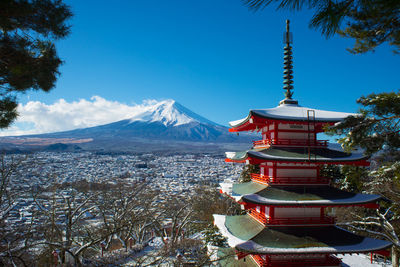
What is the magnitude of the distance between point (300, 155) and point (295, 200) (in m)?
1.50

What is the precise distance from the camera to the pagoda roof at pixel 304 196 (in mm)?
7777

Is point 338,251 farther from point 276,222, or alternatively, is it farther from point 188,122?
point 188,122

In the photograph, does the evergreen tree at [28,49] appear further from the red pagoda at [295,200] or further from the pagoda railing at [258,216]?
the pagoda railing at [258,216]

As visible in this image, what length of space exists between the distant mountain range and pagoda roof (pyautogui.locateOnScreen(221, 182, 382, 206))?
12701cm

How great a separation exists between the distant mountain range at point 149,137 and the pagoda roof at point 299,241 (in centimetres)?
12697

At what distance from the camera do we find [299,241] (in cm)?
767

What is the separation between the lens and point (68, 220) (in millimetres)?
12281

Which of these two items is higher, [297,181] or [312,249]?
[297,181]

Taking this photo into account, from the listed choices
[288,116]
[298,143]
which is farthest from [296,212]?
[288,116]

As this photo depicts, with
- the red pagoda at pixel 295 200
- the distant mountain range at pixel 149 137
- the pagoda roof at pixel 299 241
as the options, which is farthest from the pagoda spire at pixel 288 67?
the distant mountain range at pixel 149 137

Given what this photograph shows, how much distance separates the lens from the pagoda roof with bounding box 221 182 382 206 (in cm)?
778

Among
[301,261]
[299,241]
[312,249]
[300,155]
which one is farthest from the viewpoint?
[300,155]

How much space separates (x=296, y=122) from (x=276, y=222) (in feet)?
11.3

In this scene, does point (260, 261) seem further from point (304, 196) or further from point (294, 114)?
point (294, 114)
